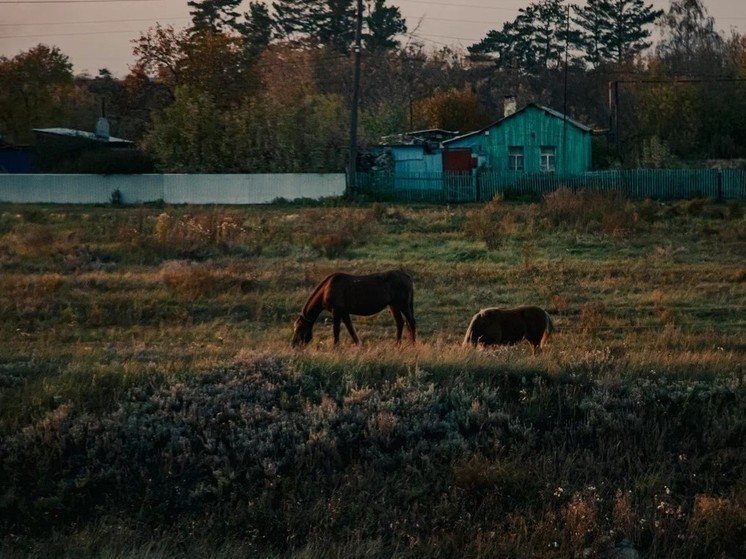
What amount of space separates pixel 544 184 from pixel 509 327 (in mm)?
35226

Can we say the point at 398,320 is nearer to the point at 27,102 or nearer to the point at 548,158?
the point at 548,158

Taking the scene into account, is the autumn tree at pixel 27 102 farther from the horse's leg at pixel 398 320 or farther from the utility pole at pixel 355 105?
the horse's leg at pixel 398 320

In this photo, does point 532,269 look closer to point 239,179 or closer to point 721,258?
point 721,258

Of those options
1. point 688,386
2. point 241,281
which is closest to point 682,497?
point 688,386

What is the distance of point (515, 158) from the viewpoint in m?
56.4

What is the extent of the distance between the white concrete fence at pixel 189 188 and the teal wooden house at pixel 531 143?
848cm

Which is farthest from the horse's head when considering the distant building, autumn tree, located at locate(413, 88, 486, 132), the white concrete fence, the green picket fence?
autumn tree, located at locate(413, 88, 486, 132)

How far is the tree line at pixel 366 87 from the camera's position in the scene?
55.6 m

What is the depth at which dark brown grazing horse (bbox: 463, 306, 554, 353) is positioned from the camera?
15.1m

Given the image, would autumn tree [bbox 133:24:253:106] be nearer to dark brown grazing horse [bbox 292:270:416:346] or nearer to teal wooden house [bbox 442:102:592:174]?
teal wooden house [bbox 442:102:592:174]

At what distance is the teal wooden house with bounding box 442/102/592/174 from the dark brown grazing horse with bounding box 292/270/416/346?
127 feet

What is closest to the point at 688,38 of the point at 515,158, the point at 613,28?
the point at 613,28

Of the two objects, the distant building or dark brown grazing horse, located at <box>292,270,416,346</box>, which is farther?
the distant building

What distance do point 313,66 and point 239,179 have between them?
99.2ft
